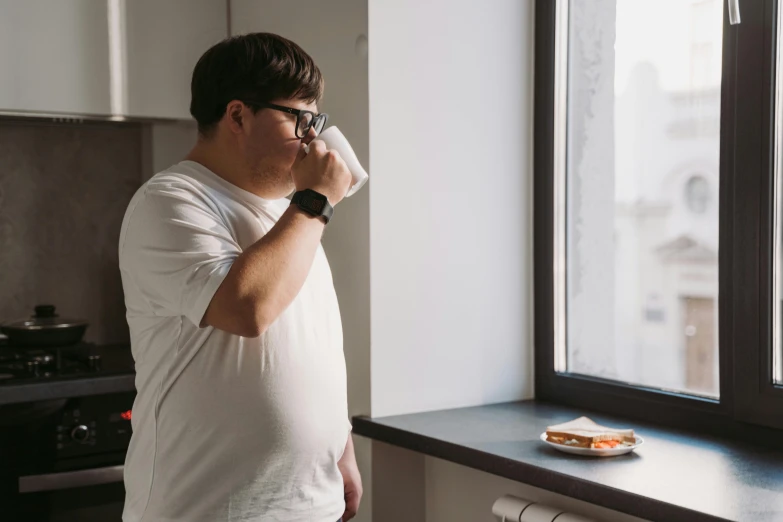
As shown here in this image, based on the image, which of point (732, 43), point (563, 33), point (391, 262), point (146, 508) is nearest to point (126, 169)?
point (391, 262)

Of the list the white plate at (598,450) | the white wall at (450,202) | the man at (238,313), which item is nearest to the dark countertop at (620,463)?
the white plate at (598,450)

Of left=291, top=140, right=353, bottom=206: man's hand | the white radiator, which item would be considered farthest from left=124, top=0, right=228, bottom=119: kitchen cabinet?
the white radiator

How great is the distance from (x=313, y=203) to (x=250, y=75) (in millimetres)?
245

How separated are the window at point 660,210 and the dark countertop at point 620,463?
13 cm

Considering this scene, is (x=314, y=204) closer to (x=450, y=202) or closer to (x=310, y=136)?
(x=310, y=136)

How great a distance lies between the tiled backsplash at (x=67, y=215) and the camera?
8.16 feet

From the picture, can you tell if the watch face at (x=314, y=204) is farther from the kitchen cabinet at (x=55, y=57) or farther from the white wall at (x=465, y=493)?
the kitchen cabinet at (x=55, y=57)

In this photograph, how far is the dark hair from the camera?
1350mm

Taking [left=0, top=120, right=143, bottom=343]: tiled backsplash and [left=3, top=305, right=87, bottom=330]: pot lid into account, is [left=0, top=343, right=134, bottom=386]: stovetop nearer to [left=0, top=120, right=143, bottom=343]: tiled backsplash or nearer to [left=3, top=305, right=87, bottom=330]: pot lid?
[left=3, top=305, right=87, bottom=330]: pot lid

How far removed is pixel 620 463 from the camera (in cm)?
160

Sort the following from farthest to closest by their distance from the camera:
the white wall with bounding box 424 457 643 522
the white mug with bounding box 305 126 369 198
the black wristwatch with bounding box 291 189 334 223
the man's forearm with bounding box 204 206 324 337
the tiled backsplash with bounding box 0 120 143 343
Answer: the tiled backsplash with bounding box 0 120 143 343
the white wall with bounding box 424 457 643 522
the white mug with bounding box 305 126 369 198
the black wristwatch with bounding box 291 189 334 223
the man's forearm with bounding box 204 206 324 337

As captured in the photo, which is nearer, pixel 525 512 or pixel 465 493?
pixel 525 512

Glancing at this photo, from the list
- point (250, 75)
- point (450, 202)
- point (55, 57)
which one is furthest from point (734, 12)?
point (55, 57)

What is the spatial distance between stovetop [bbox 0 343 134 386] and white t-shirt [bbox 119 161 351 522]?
81 centimetres
